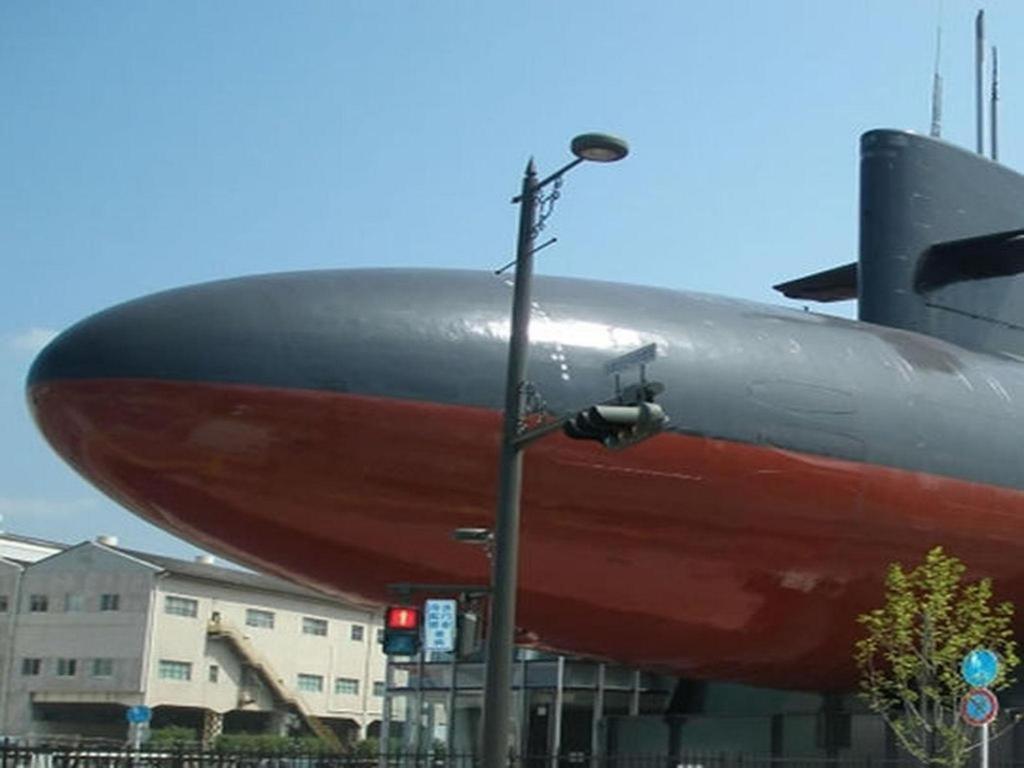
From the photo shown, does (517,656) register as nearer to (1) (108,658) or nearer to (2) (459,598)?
(2) (459,598)

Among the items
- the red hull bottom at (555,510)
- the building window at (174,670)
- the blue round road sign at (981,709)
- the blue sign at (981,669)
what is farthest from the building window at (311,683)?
the blue sign at (981,669)

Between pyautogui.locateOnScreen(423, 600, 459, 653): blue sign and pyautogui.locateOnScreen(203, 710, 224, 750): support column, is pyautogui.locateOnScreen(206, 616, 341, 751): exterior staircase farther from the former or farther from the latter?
pyautogui.locateOnScreen(423, 600, 459, 653): blue sign

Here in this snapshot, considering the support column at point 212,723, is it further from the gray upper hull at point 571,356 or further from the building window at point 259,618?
the gray upper hull at point 571,356

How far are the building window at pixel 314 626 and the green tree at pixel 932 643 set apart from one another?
51.6 meters

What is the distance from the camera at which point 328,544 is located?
18.2m

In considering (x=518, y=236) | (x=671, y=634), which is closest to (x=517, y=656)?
(x=671, y=634)

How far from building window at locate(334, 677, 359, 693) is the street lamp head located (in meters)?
60.4

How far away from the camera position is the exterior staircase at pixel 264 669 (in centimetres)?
6662

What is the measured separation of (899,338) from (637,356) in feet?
28.6

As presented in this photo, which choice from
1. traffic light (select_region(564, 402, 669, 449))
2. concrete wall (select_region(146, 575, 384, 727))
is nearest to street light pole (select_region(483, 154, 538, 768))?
traffic light (select_region(564, 402, 669, 449))

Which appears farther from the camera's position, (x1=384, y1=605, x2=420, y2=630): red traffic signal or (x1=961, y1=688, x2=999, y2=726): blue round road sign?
(x1=961, y1=688, x2=999, y2=726): blue round road sign

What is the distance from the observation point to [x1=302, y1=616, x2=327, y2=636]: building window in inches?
2800

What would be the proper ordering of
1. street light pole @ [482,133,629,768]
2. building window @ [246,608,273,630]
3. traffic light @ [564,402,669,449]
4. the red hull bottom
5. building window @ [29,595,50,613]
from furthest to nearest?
building window @ [29,595,50,613], building window @ [246,608,273,630], the red hull bottom, street light pole @ [482,133,629,768], traffic light @ [564,402,669,449]

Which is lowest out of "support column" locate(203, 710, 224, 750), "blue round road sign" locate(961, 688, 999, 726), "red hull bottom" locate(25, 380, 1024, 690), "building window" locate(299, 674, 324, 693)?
"support column" locate(203, 710, 224, 750)
